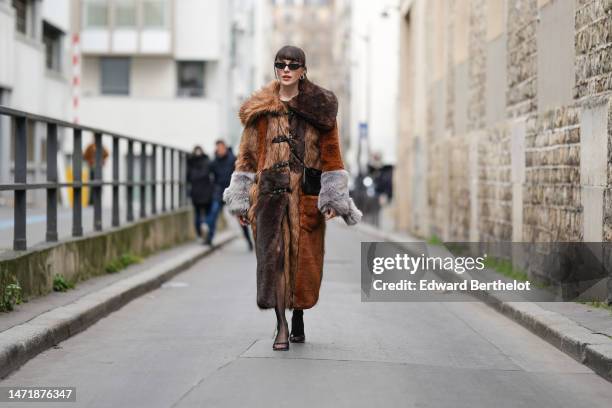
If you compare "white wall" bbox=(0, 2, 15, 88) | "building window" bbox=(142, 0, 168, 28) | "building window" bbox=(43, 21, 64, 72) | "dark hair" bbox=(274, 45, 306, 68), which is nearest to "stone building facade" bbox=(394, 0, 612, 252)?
"dark hair" bbox=(274, 45, 306, 68)

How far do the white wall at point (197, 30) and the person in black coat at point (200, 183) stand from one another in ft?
95.3

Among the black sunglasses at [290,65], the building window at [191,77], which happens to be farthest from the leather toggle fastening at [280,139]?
the building window at [191,77]

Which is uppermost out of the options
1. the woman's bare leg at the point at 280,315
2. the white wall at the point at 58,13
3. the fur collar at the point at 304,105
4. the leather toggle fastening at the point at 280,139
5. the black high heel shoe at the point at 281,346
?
the white wall at the point at 58,13

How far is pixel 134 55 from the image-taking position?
4972cm

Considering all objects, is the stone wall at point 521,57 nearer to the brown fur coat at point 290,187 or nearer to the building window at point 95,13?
the brown fur coat at point 290,187

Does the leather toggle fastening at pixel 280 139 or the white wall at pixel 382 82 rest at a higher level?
the white wall at pixel 382 82

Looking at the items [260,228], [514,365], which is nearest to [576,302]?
[514,365]

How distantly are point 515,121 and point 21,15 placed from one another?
20570mm

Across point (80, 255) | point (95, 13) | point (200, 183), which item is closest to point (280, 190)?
point (80, 255)

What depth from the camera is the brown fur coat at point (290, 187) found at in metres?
8.06

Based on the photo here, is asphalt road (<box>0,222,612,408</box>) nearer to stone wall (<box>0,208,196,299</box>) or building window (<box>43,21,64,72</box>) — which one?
stone wall (<box>0,208,196,299</box>)

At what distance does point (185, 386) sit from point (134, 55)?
145 ft

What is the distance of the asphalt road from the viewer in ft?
21.0

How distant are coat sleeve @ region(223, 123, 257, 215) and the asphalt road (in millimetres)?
1018
